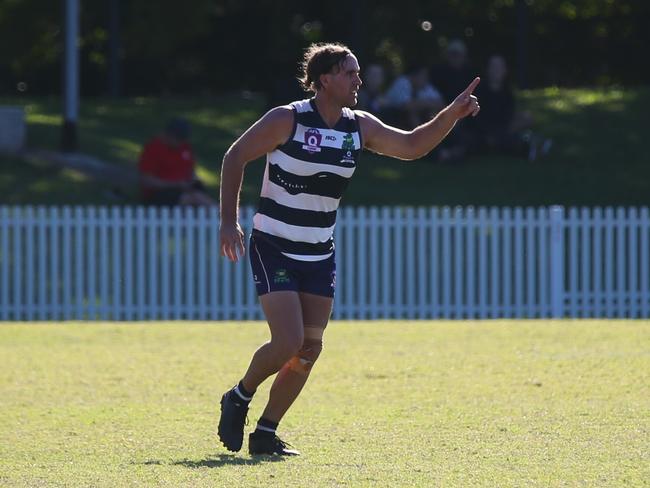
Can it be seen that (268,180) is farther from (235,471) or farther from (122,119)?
(122,119)

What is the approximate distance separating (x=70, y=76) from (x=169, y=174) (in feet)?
10.3

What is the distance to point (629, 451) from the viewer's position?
6.53 meters

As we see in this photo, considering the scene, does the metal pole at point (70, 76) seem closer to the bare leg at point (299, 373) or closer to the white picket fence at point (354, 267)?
the white picket fence at point (354, 267)

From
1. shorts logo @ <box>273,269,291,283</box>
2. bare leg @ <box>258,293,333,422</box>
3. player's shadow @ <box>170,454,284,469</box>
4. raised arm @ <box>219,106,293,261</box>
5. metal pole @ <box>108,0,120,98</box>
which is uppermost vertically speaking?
metal pole @ <box>108,0,120,98</box>

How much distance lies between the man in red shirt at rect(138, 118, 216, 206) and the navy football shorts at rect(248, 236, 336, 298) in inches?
405

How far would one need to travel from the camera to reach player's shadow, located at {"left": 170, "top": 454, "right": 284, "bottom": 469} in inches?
250

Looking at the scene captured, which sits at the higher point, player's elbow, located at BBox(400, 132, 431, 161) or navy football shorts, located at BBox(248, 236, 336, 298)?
player's elbow, located at BBox(400, 132, 431, 161)

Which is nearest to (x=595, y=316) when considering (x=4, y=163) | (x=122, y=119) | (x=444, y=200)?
(x=444, y=200)

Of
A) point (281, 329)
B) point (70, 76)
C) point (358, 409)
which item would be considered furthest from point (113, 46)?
point (281, 329)

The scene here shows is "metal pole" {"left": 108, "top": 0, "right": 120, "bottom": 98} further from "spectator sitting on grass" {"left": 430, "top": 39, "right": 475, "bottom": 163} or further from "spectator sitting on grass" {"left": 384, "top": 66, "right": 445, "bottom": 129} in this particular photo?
"spectator sitting on grass" {"left": 430, "top": 39, "right": 475, "bottom": 163}

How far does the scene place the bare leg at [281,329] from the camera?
653 cm

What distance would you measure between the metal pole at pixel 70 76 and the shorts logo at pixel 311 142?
12.7 metres

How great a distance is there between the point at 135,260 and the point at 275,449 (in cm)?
945

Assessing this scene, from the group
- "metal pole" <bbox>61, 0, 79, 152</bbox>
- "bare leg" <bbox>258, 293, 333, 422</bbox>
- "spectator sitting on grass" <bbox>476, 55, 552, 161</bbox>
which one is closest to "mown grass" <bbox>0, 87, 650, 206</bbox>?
"spectator sitting on grass" <bbox>476, 55, 552, 161</bbox>
